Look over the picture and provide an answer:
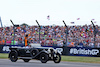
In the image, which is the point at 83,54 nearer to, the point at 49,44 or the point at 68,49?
the point at 68,49

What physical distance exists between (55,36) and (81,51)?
6.07 metres

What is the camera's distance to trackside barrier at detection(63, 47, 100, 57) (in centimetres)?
2214

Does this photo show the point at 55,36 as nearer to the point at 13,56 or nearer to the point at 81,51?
the point at 81,51

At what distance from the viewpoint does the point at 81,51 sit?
75.0ft

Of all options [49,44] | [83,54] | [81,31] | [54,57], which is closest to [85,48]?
[83,54]

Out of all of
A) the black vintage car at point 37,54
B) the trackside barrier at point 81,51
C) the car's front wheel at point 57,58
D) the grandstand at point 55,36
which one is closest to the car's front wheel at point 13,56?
the black vintage car at point 37,54

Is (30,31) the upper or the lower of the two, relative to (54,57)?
upper

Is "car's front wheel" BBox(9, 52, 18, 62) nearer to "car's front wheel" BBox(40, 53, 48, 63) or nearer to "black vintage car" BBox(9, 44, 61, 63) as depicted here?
"black vintage car" BBox(9, 44, 61, 63)

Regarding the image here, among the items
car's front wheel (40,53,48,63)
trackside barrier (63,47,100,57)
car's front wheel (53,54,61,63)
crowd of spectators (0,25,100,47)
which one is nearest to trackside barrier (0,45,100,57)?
trackside barrier (63,47,100,57)

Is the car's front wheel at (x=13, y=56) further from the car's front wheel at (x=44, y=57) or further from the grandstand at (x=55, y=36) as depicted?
the grandstand at (x=55, y=36)

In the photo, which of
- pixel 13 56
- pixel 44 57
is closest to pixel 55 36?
pixel 13 56

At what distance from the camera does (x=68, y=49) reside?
925 inches

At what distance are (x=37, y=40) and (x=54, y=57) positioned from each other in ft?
32.5

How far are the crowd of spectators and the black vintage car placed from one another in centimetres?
858
